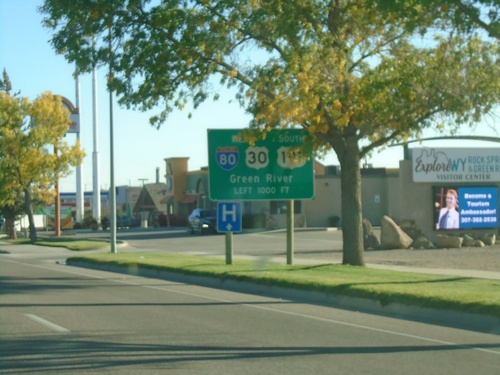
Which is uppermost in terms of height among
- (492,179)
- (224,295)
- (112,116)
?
(112,116)

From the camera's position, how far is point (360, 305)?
15609mm

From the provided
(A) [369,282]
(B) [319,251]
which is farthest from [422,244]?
(A) [369,282]

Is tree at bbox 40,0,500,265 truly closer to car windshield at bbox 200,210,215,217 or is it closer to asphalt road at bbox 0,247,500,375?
asphalt road at bbox 0,247,500,375

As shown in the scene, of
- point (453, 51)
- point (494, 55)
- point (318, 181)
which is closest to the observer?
point (453, 51)

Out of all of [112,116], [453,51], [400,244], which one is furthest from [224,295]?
[400,244]

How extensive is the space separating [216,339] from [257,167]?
12.3 m

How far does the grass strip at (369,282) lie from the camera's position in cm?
1420

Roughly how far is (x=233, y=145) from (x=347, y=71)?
5.28 m

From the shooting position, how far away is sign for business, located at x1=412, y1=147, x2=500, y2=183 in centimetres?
3650

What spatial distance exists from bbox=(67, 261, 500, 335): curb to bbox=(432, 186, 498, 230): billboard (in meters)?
17.2

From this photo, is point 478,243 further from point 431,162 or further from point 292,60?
point 292,60

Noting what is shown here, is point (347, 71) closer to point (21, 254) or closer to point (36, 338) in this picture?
point (36, 338)

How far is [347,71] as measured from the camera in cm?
1934

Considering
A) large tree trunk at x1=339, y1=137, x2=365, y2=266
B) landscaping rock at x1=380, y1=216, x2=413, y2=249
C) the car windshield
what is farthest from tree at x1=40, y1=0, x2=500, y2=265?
the car windshield
